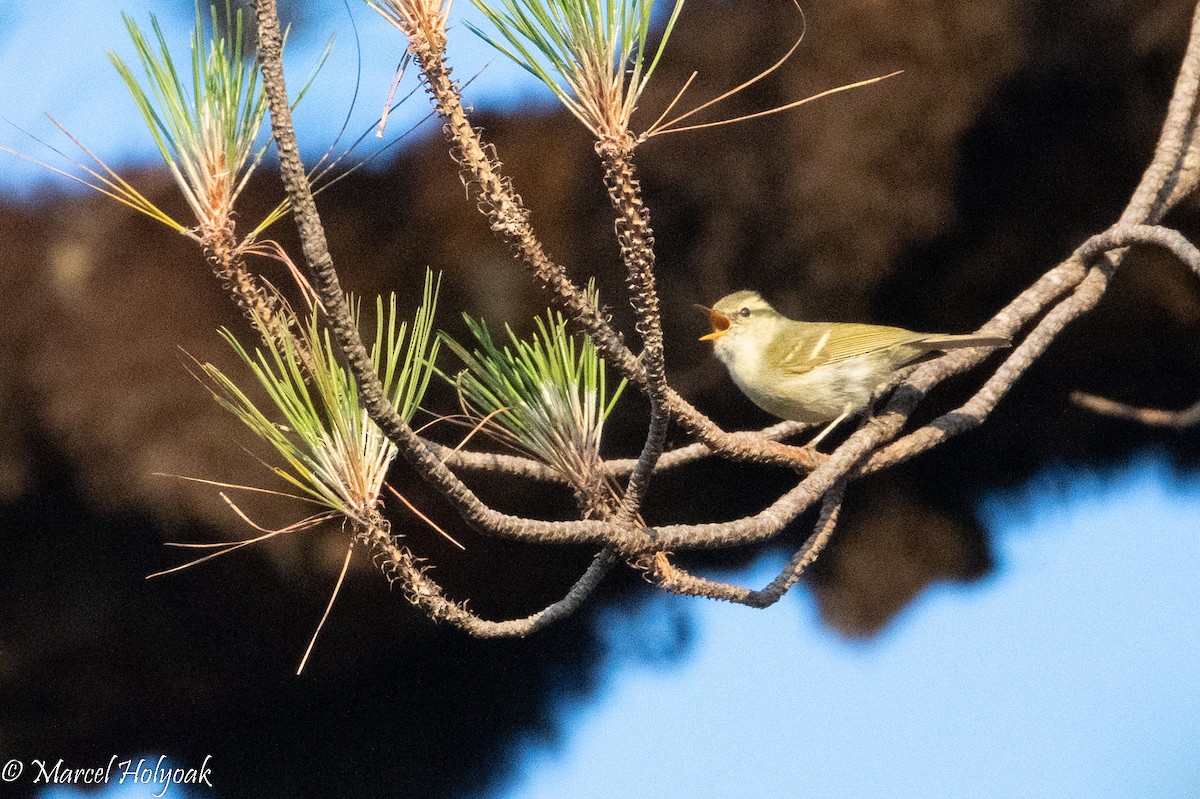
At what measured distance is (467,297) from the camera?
86 cm

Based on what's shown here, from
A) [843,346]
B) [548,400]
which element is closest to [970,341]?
[843,346]

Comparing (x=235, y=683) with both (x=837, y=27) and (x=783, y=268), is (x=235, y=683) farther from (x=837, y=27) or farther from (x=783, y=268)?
(x=837, y=27)

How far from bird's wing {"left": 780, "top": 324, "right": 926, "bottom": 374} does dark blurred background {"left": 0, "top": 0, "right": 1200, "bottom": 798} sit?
0.15m

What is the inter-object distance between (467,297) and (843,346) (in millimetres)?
331

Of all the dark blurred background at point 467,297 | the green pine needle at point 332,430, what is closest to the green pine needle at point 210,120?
the green pine needle at point 332,430

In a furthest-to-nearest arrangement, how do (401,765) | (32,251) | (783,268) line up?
(401,765) → (783,268) → (32,251)

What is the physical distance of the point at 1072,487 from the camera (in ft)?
3.76

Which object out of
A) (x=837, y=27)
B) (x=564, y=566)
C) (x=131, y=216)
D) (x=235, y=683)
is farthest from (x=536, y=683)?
(x=837, y=27)

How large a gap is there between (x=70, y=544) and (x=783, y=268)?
70cm

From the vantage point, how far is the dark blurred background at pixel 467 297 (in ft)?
2.66

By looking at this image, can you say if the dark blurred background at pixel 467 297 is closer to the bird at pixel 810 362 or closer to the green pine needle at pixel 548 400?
the bird at pixel 810 362

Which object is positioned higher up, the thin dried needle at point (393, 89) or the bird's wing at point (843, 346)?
the thin dried needle at point (393, 89)

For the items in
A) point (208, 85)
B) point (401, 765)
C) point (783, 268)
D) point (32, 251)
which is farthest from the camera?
point (401, 765)

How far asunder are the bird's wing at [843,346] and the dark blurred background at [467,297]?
0.15 meters
